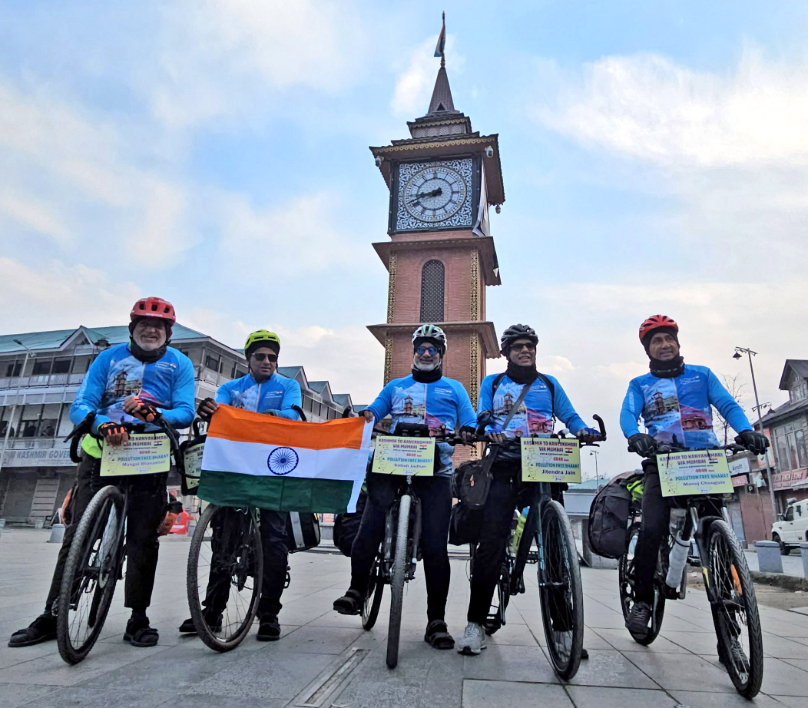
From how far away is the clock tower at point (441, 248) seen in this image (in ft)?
79.3

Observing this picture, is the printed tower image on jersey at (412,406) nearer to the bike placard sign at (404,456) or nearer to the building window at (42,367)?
the bike placard sign at (404,456)

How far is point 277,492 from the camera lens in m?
3.32

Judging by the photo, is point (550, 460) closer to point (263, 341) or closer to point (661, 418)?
point (661, 418)

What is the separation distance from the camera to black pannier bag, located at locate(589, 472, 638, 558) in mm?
3229

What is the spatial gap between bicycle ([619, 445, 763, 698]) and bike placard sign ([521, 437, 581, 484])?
0.47 m

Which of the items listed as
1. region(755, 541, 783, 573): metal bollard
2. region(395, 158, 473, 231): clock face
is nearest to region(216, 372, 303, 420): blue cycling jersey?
region(755, 541, 783, 573): metal bollard

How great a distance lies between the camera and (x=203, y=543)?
10.1 ft

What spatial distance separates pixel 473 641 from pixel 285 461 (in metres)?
1.46

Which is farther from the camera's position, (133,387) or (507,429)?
(507,429)

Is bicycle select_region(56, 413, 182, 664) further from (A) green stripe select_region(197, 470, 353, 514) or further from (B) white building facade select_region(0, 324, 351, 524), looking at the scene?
(B) white building facade select_region(0, 324, 351, 524)

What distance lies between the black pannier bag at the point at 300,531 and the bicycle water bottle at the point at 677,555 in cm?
213

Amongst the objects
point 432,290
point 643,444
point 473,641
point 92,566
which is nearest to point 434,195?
point 432,290

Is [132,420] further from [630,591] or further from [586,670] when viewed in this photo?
[630,591]

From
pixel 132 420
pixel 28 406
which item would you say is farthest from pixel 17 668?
pixel 28 406
